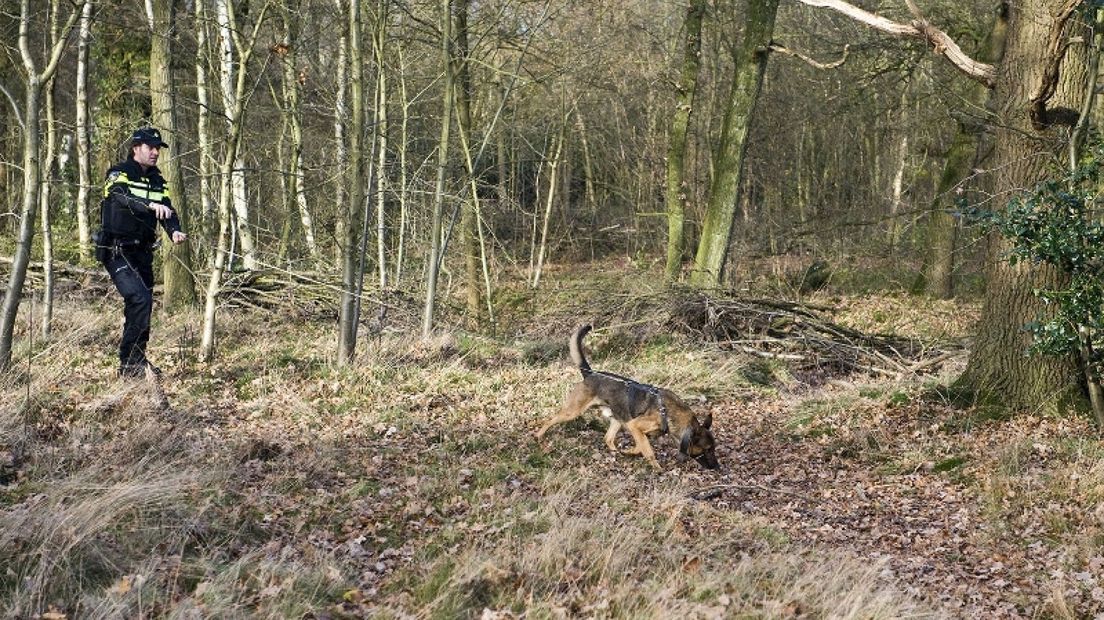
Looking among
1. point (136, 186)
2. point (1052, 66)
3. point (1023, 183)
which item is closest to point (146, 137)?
point (136, 186)

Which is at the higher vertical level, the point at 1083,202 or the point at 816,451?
the point at 1083,202

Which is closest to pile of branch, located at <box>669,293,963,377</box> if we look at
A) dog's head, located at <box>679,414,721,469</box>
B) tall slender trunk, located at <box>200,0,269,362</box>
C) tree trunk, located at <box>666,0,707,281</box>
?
tree trunk, located at <box>666,0,707,281</box>

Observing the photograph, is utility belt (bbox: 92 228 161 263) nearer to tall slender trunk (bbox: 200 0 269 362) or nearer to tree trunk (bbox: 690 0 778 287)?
tall slender trunk (bbox: 200 0 269 362)

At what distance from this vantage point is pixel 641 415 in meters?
8.36

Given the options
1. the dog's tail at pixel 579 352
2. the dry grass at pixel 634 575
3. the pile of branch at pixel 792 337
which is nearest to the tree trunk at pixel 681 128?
the pile of branch at pixel 792 337

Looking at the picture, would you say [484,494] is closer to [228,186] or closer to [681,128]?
[228,186]

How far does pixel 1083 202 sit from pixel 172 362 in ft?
27.5

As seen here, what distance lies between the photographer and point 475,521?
636 centimetres

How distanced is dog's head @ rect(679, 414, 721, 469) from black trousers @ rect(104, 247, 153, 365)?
465 centimetres

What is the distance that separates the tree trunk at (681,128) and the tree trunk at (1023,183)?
343 inches

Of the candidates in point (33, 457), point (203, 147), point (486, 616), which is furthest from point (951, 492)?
point (203, 147)

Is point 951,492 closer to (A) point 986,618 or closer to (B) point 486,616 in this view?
(A) point 986,618

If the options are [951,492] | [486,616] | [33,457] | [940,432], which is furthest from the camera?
[940,432]

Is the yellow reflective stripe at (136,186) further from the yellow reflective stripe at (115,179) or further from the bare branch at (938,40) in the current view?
the bare branch at (938,40)
